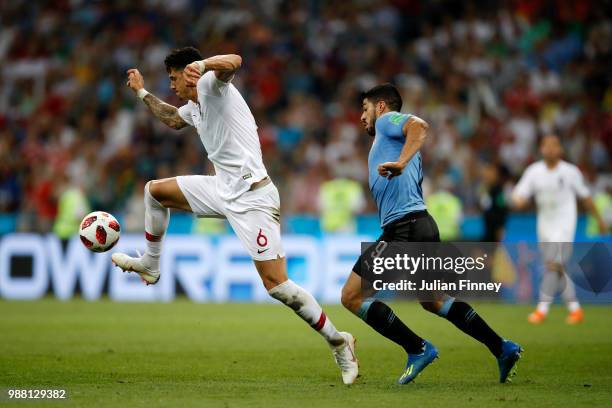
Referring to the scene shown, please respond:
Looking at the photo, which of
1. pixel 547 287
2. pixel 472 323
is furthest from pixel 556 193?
pixel 472 323

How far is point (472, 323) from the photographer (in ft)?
27.1

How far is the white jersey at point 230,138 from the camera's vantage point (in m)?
8.47

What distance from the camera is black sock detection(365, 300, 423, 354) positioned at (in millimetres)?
8258

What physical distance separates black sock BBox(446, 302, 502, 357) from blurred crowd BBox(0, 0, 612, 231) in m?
9.73

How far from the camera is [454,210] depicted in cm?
1756

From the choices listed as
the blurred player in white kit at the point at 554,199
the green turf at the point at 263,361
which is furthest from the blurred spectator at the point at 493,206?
the blurred player in white kit at the point at 554,199

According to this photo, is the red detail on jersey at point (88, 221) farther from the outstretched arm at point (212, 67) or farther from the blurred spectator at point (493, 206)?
the blurred spectator at point (493, 206)

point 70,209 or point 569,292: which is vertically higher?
point 70,209

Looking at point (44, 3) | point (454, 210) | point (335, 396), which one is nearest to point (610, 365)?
point (335, 396)

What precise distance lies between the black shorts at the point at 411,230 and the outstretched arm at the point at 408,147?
503 mm

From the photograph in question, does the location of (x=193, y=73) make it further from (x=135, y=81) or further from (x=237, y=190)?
(x=135, y=81)

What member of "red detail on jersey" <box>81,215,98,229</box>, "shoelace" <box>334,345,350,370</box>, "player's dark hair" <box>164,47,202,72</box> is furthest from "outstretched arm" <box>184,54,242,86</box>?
"shoelace" <box>334,345,350,370</box>

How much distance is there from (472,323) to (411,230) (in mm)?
863

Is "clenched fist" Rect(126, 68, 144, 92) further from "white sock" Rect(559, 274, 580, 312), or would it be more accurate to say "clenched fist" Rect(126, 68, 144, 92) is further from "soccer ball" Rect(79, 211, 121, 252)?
"white sock" Rect(559, 274, 580, 312)
